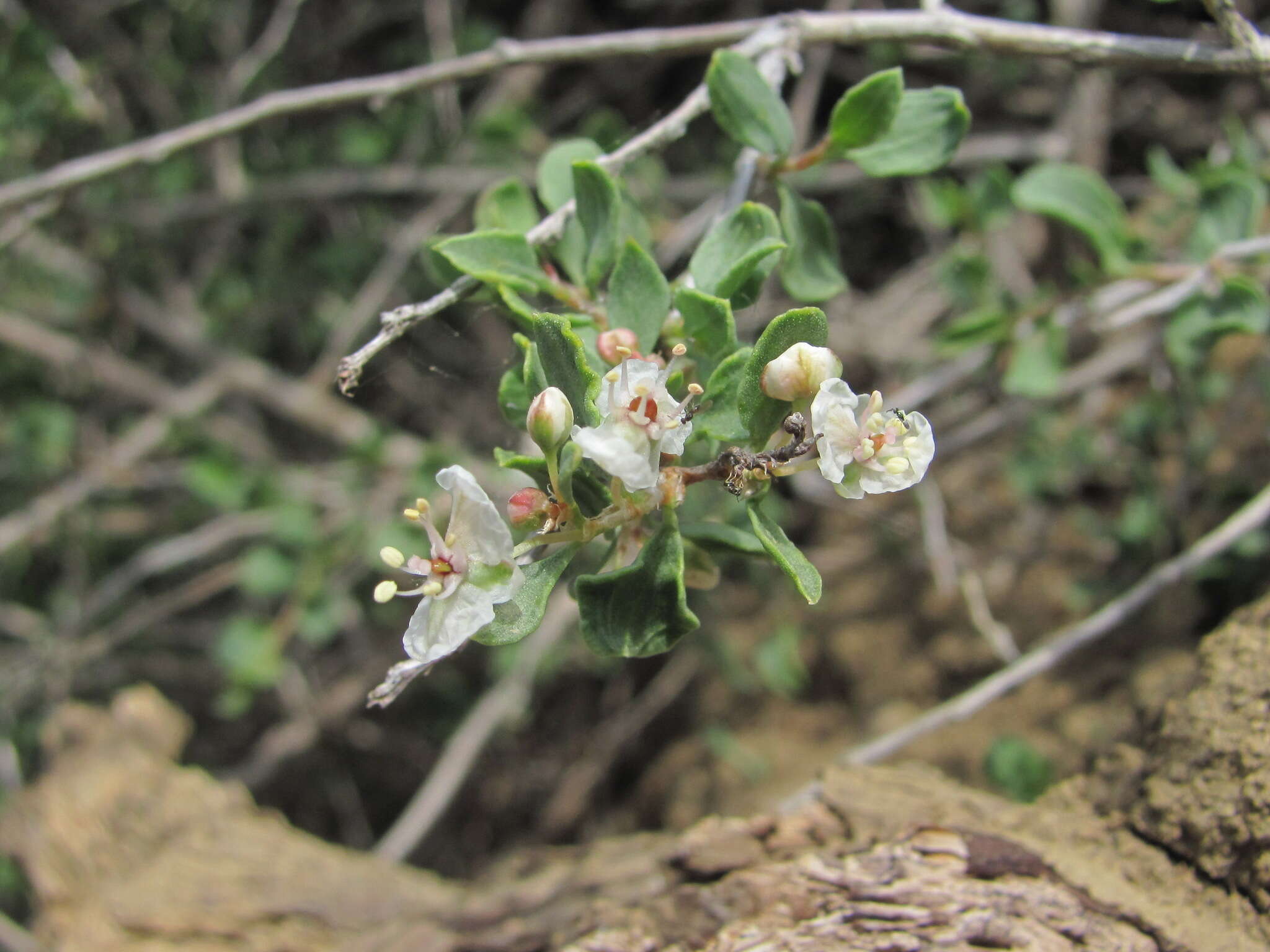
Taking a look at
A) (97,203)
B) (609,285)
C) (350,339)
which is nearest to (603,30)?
(350,339)

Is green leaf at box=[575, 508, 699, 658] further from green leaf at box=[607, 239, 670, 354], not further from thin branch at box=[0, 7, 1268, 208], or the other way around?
thin branch at box=[0, 7, 1268, 208]

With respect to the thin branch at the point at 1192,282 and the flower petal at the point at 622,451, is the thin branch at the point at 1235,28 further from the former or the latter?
the flower petal at the point at 622,451

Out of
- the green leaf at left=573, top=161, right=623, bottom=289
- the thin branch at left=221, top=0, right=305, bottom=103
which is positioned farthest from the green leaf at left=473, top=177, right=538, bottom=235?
the thin branch at left=221, top=0, right=305, bottom=103

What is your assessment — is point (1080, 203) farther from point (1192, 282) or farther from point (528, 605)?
point (528, 605)

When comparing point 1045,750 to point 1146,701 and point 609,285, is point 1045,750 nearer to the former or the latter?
point 1146,701

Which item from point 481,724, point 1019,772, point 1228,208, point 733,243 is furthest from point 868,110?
point 481,724
